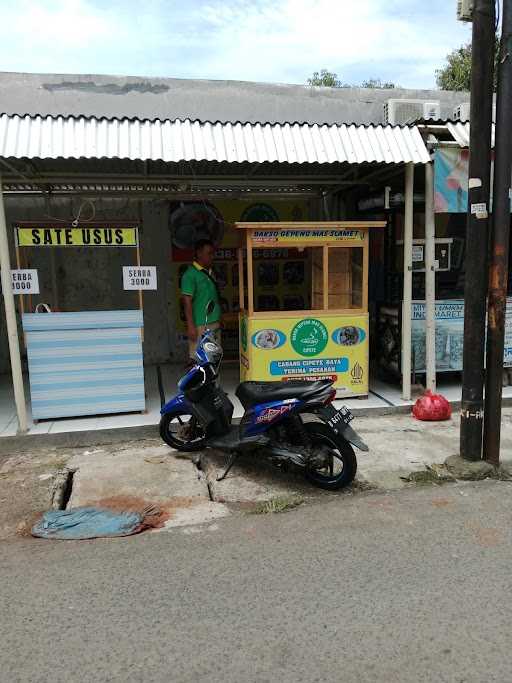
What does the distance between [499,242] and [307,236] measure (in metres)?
2.38

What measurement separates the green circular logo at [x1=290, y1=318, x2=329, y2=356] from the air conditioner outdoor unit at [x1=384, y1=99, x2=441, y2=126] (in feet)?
13.7

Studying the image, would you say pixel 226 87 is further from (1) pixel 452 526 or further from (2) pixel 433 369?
(1) pixel 452 526

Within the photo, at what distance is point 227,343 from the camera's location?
360 inches

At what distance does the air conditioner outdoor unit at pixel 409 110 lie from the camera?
28.2 feet

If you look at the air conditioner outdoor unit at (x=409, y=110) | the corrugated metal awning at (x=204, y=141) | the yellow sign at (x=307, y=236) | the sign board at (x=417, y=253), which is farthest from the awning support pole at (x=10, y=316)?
the air conditioner outdoor unit at (x=409, y=110)

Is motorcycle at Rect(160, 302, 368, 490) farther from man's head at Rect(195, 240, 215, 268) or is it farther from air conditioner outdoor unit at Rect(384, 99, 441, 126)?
air conditioner outdoor unit at Rect(384, 99, 441, 126)

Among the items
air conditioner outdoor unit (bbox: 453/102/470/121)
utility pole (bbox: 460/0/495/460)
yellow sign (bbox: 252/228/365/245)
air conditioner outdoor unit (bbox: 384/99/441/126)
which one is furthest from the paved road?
air conditioner outdoor unit (bbox: 453/102/470/121)

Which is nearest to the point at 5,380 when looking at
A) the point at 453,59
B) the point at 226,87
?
the point at 226,87

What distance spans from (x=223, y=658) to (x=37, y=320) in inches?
167

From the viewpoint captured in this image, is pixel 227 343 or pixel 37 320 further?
pixel 227 343

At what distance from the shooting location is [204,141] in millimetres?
5641

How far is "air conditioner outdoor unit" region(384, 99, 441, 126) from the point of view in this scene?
8.59 m

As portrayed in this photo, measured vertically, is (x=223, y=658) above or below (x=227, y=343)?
below

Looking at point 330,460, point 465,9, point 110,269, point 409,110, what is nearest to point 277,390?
point 330,460
